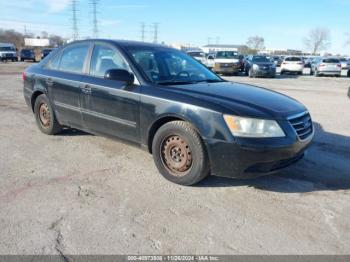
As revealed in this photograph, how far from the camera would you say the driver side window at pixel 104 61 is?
4.48 metres

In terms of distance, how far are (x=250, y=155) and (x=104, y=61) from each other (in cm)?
250

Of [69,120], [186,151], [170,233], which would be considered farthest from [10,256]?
[69,120]

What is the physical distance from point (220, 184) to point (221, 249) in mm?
1330

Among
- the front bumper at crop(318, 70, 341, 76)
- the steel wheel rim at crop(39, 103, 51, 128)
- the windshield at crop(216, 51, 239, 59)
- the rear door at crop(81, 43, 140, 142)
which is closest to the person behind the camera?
the rear door at crop(81, 43, 140, 142)

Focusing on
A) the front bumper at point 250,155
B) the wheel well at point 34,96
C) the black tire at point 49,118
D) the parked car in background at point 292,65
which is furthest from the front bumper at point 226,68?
the front bumper at point 250,155

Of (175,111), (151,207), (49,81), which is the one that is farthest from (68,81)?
(151,207)

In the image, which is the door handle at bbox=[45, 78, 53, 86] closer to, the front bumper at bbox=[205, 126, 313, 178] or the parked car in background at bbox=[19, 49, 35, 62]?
the front bumper at bbox=[205, 126, 313, 178]

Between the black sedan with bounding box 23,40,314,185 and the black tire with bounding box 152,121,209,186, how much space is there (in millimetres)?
11

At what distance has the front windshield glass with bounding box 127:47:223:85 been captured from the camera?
4.41 metres

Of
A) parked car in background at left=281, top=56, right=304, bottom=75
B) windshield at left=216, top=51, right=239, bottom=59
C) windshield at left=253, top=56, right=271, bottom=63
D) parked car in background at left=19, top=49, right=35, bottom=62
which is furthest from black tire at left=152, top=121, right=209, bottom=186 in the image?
parked car in background at left=19, top=49, right=35, bottom=62

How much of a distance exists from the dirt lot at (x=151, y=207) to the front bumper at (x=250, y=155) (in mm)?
332

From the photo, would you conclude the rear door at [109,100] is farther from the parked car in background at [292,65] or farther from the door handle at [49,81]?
the parked car in background at [292,65]

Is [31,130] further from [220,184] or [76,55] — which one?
[220,184]

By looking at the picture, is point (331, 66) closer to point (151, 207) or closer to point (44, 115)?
point (44, 115)
